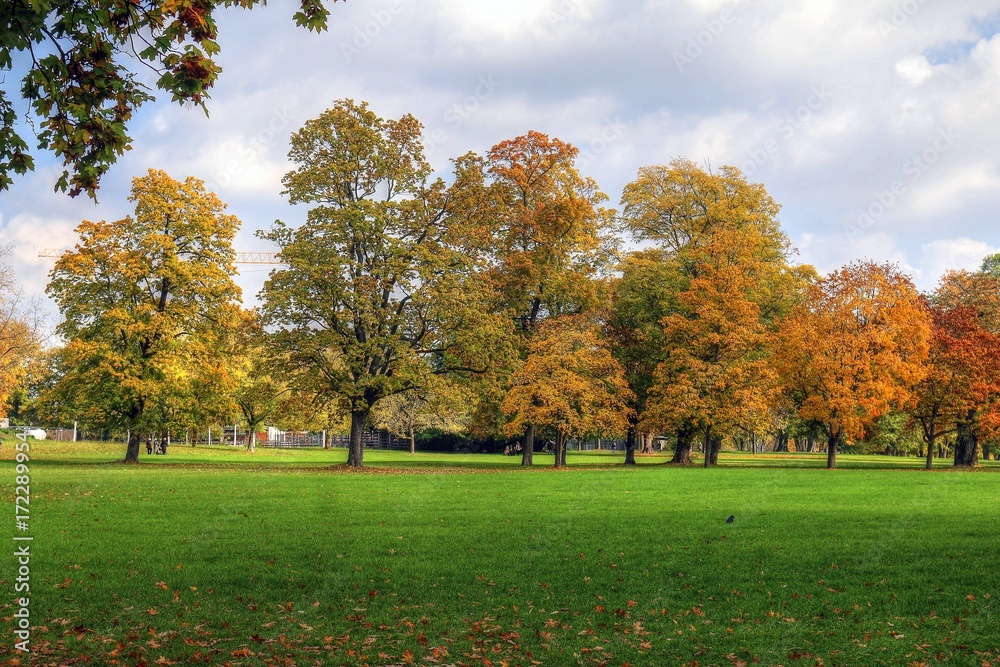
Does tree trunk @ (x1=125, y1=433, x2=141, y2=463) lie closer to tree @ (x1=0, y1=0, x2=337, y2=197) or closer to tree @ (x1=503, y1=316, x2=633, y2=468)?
tree @ (x1=503, y1=316, x2=633, y2=468)

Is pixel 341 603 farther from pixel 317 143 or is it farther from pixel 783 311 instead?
pixel 783 311

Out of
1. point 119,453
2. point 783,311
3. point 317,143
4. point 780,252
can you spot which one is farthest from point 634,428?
point 119,453

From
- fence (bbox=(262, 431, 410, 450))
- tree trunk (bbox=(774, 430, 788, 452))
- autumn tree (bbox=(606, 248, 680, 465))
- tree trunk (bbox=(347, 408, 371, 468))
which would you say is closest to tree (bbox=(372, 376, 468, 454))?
fence (bbox=(262, 431, 410, 450))

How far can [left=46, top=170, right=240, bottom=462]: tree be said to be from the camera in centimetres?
3956

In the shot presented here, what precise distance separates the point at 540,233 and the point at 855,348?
19138mm

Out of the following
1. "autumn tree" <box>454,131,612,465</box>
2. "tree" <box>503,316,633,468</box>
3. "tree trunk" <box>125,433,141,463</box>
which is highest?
"autumn tree" <box>454,131,612,465</box>

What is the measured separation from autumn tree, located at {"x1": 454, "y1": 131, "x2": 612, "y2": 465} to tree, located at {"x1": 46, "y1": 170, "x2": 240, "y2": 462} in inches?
611

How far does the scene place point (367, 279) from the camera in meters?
37.1

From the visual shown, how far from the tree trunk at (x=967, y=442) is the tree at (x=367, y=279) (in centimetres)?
3034

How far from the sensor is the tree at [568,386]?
41.9m

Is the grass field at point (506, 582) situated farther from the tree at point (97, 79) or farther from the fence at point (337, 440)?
the fence at point (337, 440)

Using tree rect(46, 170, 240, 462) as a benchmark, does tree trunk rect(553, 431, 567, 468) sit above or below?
below

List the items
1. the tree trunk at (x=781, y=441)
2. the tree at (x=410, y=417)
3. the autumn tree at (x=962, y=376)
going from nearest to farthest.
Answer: the autumn tree at (x=962, y=376) → the tree at (x=410, y=417) → the tree trunk at (x=781, y=441)

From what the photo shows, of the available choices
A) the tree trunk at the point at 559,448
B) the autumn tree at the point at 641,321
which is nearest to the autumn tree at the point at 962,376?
the autumn tree at the point at 641,321
